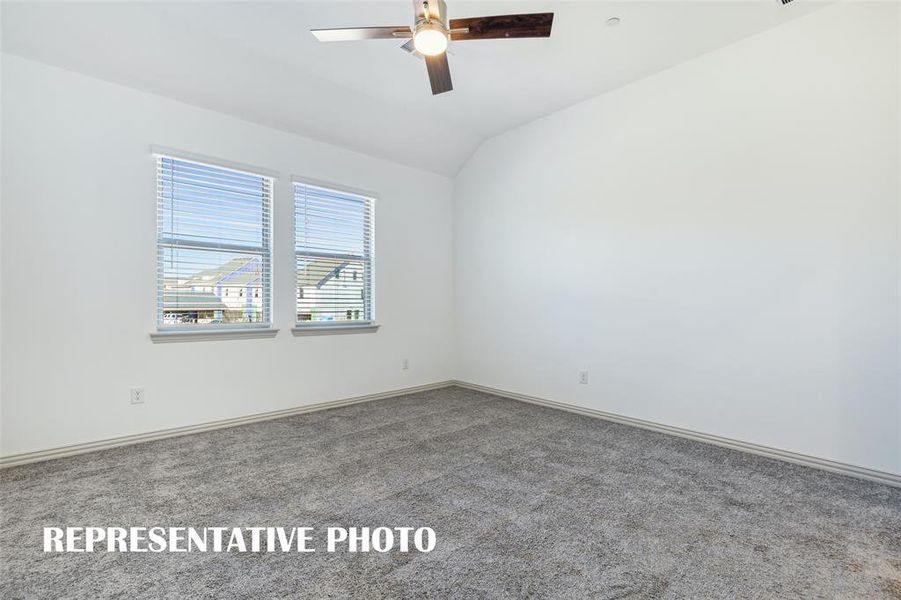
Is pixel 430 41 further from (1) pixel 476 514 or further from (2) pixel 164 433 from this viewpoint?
(2) pixel 164 433

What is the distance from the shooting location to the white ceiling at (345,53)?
8.82 feet

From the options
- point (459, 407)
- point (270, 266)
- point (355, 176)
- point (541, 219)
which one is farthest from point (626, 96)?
point (270, 266)

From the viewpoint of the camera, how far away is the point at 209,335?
11.5 feet

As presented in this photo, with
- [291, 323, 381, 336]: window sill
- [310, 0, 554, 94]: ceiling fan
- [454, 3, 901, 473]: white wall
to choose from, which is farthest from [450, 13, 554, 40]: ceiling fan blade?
[291, 323, 381, 336]: window sill

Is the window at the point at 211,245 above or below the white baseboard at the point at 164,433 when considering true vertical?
above

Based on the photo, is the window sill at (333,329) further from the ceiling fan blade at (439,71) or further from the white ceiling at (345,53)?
the ceiling fan blade at (439,71)

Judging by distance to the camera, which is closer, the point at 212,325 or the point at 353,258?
the point at 212,325

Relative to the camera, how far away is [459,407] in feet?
14.0

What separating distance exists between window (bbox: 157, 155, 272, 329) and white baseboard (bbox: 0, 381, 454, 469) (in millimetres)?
816

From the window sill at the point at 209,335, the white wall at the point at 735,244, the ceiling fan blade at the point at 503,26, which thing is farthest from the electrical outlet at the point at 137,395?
the white wall at the point at 735,244

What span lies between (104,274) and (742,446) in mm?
4770

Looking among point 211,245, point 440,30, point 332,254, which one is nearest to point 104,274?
point 211,245

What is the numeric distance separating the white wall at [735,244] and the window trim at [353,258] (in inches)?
62.5

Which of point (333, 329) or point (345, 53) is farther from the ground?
point (345, 53)
